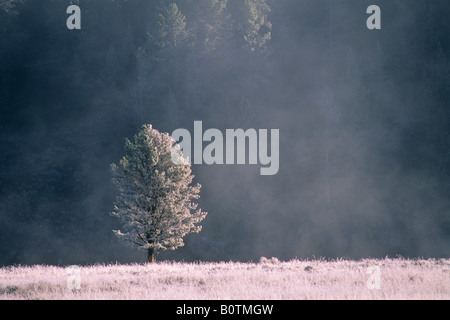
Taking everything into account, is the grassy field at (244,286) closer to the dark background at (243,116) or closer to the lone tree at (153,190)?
the lone tree at (153,190)

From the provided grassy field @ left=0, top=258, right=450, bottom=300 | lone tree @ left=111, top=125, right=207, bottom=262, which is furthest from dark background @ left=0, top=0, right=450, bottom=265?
grassy field @ left=0, top=258, right=450, bottom=300

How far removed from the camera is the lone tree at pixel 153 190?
20.9 metres

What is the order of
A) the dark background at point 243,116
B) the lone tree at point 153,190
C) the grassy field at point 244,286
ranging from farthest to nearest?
the dark background at point 243,116
the lone tree at point 153,190
the grassy field at point 244,286

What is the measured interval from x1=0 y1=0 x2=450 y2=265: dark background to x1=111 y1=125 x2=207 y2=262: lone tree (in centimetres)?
1742

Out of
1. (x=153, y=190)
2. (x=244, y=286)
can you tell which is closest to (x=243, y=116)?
(x=153, y=190)

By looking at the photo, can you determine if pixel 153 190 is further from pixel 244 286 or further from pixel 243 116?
pixel 243 116

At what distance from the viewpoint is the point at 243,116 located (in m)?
55.4

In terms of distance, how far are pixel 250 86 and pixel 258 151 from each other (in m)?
13.1

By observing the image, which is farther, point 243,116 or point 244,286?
point 243,116

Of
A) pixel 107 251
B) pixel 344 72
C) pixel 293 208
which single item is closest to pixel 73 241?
pixel 107 251

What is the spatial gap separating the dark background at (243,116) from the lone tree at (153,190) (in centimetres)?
1742

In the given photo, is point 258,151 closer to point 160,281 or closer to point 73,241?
point 73,241

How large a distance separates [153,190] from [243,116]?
3611 centimetres

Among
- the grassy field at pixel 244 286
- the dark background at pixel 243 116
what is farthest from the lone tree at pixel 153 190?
the dark background at pixel 243 116
